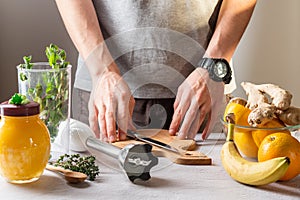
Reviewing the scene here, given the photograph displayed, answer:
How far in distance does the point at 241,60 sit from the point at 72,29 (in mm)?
842

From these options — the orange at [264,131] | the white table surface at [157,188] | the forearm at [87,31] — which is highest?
the forearm at [87,31]

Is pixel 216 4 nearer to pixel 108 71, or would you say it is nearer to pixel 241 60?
pixel 108 71

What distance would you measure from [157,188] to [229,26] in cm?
62

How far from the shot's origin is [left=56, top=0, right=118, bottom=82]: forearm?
1.25 meters

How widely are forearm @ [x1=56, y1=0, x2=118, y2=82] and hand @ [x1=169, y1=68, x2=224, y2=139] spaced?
18cm

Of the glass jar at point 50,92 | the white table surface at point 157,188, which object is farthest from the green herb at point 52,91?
the white table surface at point 157,188

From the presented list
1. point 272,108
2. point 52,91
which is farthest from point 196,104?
point 52,91

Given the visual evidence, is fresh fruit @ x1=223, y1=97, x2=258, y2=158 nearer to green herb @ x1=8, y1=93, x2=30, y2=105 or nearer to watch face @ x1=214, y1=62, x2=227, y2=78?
watch face @ x1=214, y1=62, x2=227, y2=78

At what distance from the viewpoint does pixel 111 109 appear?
1.10m

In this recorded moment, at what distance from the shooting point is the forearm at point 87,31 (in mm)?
1247

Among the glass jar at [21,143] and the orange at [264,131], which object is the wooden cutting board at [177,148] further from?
the glass jar at [21,143]

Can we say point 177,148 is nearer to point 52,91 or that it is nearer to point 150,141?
point 150,141

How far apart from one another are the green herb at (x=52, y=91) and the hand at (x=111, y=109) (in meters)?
0.13

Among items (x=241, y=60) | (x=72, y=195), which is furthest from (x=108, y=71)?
(x=241, y=60)
